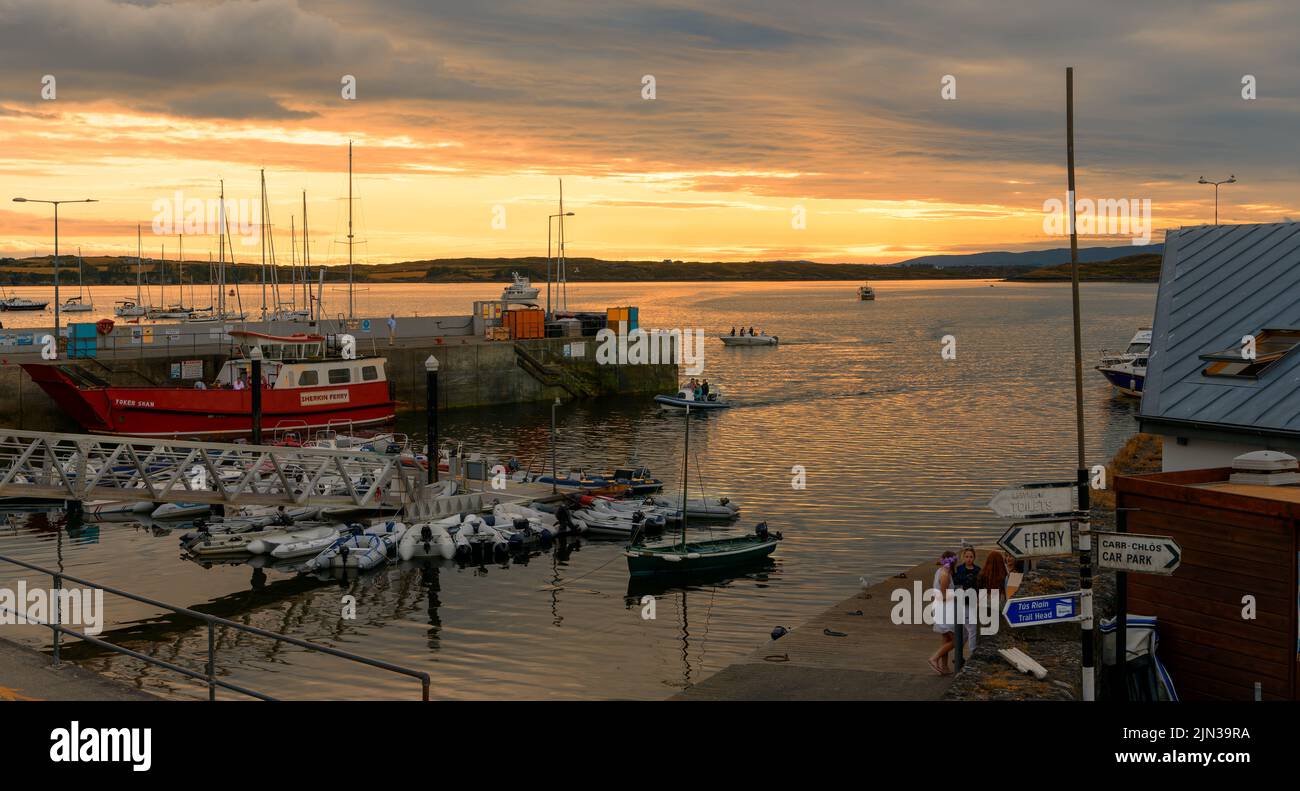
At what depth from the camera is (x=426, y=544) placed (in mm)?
33812

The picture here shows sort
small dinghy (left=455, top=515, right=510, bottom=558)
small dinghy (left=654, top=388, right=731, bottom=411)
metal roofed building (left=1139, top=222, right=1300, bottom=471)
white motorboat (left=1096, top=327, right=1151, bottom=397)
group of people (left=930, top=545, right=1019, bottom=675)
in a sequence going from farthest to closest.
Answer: white motorboat (left=1096, top=327, right=1151, bottom=397), small dinghy (left=654, top=388, right=731, bottom=411), small dinghy (left=455, top=515, right=510, bottom=558), metal roofed building (left=1139, top=222, right=1300, bottom=471), group of people (left=930, top=545, right=1019, bottom=675)

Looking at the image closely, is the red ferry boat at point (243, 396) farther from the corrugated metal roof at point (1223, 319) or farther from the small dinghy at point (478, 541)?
the corrugated metal roof at point (1223, 319)

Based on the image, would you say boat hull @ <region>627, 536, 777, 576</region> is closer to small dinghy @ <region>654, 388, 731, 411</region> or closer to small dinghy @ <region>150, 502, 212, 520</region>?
small dinghy @ <region>150, 502, 212, 520</region>

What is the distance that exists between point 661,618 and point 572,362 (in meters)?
50.4

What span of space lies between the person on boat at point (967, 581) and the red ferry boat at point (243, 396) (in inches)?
1610

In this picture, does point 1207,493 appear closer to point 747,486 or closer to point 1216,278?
point 1216,278

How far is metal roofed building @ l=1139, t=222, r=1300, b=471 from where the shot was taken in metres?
18.8

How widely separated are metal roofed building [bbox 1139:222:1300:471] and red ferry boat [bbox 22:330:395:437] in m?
39.8

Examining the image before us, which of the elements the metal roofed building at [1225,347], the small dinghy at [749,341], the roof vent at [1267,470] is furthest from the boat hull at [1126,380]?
the roof vent at [1267,470]

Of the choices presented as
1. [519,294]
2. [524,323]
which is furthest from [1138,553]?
[519,294]

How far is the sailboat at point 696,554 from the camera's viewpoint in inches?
1234

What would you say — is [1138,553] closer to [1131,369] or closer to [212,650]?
[212,650]

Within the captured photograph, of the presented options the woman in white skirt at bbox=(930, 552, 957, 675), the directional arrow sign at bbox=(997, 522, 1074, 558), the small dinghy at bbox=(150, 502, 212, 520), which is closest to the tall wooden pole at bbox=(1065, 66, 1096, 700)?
the directional arrow sign at bbox=(997, 522, 1074, 558)
